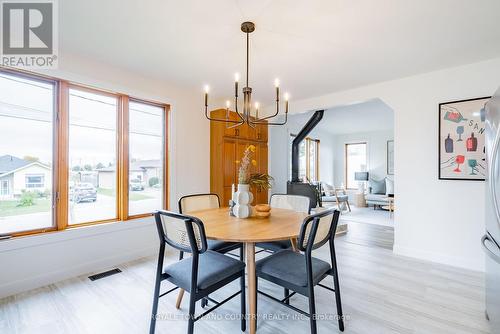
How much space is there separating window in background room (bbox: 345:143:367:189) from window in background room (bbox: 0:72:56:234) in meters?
8.17

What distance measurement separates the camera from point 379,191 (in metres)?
7.06

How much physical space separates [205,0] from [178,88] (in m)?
1.97

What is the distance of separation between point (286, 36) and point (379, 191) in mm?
6382

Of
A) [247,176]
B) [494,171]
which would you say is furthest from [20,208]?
[494,171]

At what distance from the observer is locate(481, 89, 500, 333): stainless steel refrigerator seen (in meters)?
1.37

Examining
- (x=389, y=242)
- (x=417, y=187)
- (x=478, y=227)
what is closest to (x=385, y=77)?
(x=417, y=187)

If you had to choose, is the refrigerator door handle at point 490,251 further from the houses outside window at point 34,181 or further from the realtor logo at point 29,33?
the houses outside window at point 34,181

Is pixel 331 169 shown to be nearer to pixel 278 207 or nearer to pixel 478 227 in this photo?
pixel 478 227

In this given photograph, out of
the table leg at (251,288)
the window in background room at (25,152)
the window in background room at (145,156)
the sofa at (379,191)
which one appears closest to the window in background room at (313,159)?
the sofa at (379,191)

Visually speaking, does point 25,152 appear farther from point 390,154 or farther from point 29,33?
point 390,154

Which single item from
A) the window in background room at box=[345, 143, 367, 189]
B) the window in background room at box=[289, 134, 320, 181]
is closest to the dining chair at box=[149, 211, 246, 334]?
the window in background room at box=[289, 134, 320, 181]

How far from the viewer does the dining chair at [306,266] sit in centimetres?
145

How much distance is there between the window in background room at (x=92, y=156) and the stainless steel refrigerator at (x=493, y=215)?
3634mm

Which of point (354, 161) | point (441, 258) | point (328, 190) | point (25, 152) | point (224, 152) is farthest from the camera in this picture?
point (354, 161)
